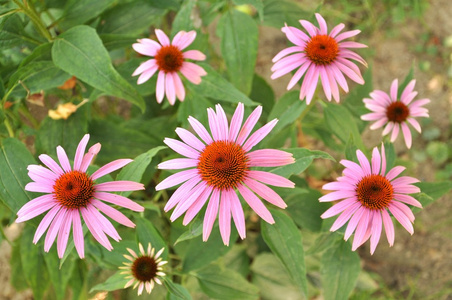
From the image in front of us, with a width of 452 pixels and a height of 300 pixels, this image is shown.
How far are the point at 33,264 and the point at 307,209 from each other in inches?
40.4

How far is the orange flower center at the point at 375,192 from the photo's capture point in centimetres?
110

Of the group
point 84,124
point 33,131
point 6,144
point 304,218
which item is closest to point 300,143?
point 304,218

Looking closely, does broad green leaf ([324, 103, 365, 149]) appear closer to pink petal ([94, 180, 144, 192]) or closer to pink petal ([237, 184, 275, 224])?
pink petal ([237, 184, 275, 224])

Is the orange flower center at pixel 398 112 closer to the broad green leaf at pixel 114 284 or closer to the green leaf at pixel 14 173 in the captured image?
the broad green leaf at pixel 114 284

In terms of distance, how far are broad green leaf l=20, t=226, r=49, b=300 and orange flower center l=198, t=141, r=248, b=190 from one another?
81cm

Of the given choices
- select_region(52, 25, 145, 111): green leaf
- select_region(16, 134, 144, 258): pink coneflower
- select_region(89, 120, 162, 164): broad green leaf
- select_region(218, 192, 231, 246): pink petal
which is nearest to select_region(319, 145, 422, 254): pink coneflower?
select_region(218, 192, 231, 246): pink petal

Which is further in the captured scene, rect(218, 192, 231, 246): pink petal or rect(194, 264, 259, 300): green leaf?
rect(194, 264, 259, 300): green leaf

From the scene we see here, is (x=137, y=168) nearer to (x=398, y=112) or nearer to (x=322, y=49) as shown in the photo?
(x=322, y=49)

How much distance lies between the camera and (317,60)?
124 cm

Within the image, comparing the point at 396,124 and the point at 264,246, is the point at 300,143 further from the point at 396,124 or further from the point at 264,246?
the point at 396,124

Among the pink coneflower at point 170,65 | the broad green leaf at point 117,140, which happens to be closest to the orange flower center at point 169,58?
the pink coneflower at point 170,65

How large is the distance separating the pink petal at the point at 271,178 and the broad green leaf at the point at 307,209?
52 centimetres

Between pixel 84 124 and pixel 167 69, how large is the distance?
1.24ft

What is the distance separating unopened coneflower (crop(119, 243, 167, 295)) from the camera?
1128mm
